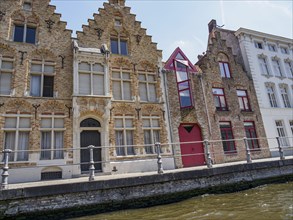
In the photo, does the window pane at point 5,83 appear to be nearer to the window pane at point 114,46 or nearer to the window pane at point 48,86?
the window pane at point 48,86

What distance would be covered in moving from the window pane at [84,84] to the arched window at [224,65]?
34.8 feet

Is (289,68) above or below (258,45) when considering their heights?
below

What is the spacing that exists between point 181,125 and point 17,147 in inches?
363

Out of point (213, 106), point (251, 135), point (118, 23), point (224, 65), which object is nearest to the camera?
point (118, 23)

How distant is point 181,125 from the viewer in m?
13.7

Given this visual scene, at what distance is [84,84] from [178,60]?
6.85 metres

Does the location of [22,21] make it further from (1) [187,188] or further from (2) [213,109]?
(2) [213,109]

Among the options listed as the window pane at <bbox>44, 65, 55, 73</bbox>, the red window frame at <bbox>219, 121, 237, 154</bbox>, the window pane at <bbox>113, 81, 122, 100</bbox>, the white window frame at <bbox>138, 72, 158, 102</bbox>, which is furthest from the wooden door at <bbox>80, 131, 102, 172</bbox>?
the red window frame at <bbox>219, 121, 237, 154</bbox>

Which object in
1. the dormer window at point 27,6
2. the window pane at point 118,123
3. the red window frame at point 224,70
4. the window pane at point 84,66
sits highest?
the dormer window at point 27,6

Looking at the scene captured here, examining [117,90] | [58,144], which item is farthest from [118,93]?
[58,144]

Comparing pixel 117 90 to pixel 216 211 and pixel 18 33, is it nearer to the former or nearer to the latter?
pixel 18 33

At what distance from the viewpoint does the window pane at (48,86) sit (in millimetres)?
11188

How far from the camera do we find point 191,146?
13.6m

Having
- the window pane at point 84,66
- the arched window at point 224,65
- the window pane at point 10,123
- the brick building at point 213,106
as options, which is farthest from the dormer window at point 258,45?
the window pane at point 10,123
